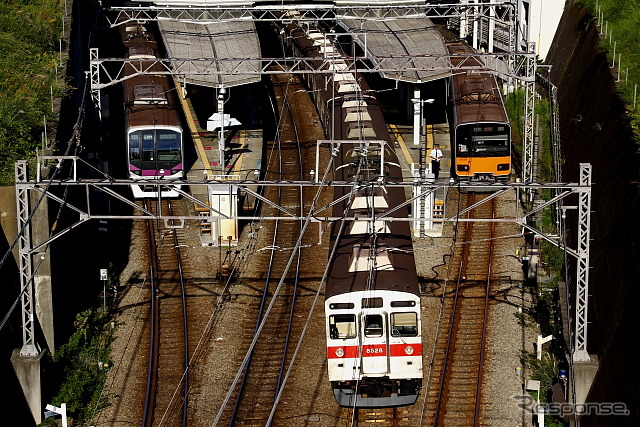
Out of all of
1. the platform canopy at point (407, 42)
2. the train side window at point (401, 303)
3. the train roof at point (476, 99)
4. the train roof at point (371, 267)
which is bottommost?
the train side window at point (401, 303)

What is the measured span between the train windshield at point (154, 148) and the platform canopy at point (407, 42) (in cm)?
623

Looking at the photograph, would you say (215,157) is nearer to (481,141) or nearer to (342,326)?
(481,141)

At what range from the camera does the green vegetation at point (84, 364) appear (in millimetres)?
19875

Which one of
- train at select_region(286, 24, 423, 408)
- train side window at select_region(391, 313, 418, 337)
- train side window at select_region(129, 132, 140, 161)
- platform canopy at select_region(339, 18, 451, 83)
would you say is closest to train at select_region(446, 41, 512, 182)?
platform canopy at select_region(339, 18, 451, 83)

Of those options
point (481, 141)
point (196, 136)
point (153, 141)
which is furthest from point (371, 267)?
point (196, 136)

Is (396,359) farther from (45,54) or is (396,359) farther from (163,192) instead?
(45,54)

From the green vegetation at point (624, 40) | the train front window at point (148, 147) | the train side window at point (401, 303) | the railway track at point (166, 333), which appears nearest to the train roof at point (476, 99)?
the green vegetation at point (624, 40)

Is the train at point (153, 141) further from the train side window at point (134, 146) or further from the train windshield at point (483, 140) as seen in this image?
the train windshield at point (483, 140)

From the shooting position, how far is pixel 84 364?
2123 cm

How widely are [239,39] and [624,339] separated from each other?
64.4 ft

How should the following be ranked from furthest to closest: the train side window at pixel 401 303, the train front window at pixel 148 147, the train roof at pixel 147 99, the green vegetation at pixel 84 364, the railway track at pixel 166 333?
the train roof at pixel 147 99
the train front window at pixel 148 147
the green vegetation at pixel 84 364
the railway track at pixel 166 333
the train side window at pixel 401 303

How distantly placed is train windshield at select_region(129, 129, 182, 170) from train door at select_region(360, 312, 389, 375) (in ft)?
37.9

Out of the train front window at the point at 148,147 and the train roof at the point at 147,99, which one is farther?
the train roof at the point at 147,99

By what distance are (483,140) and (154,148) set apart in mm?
8286
